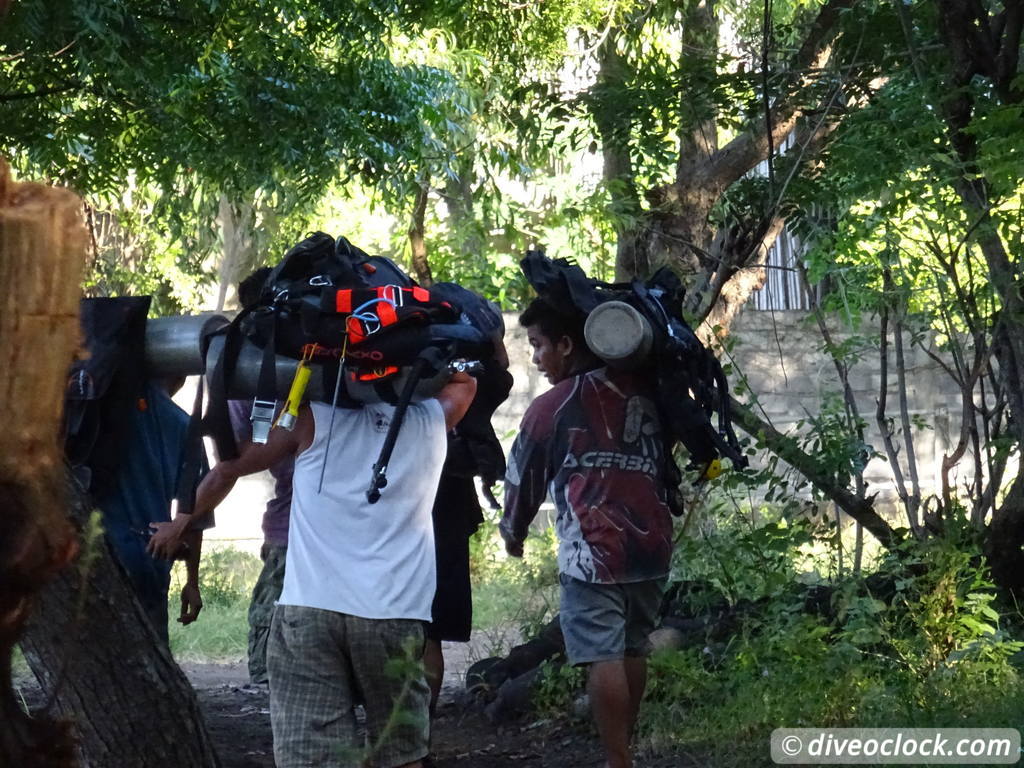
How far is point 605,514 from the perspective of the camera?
477 cm

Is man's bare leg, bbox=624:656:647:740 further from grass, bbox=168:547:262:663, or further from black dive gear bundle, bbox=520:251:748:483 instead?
grass, bbox=168:547:262:663

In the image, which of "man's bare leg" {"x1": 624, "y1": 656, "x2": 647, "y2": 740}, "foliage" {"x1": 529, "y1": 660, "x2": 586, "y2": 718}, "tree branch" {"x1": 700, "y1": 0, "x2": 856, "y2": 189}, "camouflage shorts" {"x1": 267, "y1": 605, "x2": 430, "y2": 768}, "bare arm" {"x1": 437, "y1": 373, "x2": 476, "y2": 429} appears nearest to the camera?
"camouflage shorts" {"x1": 267, "y1": 605, "x2": 430, "y2": 768}

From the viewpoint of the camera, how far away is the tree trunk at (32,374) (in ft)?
6.05

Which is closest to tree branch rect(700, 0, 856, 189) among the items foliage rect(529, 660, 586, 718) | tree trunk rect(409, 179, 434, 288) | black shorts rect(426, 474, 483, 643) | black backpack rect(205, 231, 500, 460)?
tree trunk rect(409, 179, 434, 288)

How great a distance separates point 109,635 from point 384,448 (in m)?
0.95

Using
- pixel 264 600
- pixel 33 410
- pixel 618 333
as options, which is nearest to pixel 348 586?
pixel 618 333

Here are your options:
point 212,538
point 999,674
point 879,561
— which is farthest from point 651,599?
point 212,538

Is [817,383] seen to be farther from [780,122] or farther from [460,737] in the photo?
[460,737]

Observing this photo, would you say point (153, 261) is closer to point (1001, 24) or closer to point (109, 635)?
point (1001, 24)

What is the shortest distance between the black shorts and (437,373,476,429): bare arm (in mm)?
1417

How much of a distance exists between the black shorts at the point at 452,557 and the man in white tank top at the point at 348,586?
1597mm

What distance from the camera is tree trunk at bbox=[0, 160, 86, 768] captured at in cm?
184

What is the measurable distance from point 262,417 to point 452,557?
2.02 m

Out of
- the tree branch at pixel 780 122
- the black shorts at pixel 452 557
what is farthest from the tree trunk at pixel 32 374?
the tree branch at pixel 780 122
